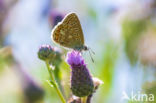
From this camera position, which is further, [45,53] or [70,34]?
[70,34]

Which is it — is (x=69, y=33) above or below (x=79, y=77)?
above

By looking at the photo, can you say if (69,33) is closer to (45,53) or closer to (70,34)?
(70,34)

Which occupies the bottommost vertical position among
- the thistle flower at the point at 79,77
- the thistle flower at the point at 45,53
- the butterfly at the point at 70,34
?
the thistle flower at the point at 79,77

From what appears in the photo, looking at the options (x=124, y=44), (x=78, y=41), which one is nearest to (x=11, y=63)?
(x=78, y=41)

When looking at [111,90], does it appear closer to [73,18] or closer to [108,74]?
[108,74]

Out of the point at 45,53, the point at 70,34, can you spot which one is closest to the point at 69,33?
the point at 70,34

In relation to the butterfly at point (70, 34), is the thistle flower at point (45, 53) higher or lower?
lower
